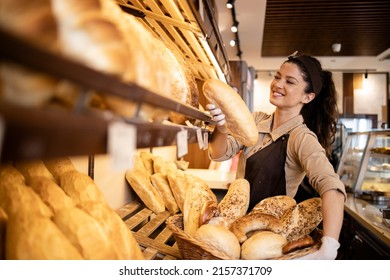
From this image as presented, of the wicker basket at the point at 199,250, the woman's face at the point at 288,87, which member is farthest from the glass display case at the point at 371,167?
the wicker basket at the point at 199,250

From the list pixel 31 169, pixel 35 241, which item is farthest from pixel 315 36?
pixel 35 241

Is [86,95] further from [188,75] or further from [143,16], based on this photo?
[143,16]

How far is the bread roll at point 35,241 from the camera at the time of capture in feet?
2.42

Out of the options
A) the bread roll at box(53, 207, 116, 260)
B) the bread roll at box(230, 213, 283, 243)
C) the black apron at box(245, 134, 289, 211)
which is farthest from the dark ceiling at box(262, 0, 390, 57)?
the bread roll at box(53, 207, 116, 260)

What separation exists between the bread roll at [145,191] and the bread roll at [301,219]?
70 centimetres

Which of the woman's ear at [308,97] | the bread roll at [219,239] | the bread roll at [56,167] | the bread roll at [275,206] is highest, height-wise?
the woman's ear at [308,97]

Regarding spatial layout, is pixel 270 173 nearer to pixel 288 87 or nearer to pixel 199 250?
pixel 288 87

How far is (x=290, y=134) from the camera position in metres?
1.70

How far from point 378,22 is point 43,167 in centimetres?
419

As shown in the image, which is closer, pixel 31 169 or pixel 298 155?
pixel 31 169

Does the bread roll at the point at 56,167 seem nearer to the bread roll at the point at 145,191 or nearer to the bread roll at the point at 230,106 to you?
the bread roll at the point at 230,106

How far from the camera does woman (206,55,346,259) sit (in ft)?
5.13

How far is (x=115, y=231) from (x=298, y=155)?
92 centimetres
